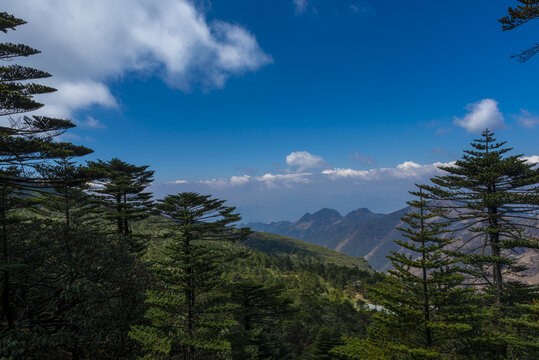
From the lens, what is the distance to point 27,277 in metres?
10.4

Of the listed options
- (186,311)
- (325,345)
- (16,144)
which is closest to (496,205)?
(325,345)

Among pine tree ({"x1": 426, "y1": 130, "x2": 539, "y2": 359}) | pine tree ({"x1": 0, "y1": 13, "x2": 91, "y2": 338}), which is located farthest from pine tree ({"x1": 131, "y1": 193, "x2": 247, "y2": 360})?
pine tree ({"x1": 426, "y1": 130, "x2": 539, "y2": 359})

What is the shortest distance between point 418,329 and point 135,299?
15208 mm

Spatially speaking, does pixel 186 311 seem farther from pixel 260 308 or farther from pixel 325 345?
pixel 325 345

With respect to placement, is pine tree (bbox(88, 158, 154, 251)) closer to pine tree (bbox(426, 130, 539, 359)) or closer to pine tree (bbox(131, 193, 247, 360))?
pine tree (bbox(131, 193, 247, 360))

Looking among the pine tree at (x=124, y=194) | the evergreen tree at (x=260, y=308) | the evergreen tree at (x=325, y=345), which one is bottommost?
the evergreen tree at (x=325, y=345)

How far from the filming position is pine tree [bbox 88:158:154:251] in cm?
2213

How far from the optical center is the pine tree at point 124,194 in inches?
871

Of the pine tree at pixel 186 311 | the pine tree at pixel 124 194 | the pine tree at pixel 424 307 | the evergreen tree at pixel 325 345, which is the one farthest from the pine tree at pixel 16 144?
the evergreen tree at pixel 325 345

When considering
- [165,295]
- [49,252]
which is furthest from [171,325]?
[49,252]

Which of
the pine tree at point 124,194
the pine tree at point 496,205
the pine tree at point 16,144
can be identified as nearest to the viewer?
the pine tree at point 16,144

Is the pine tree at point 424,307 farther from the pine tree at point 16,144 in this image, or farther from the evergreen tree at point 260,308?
the pine tree at point 16,144

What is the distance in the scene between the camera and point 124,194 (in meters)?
23.3

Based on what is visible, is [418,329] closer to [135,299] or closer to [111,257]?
[135,299]
